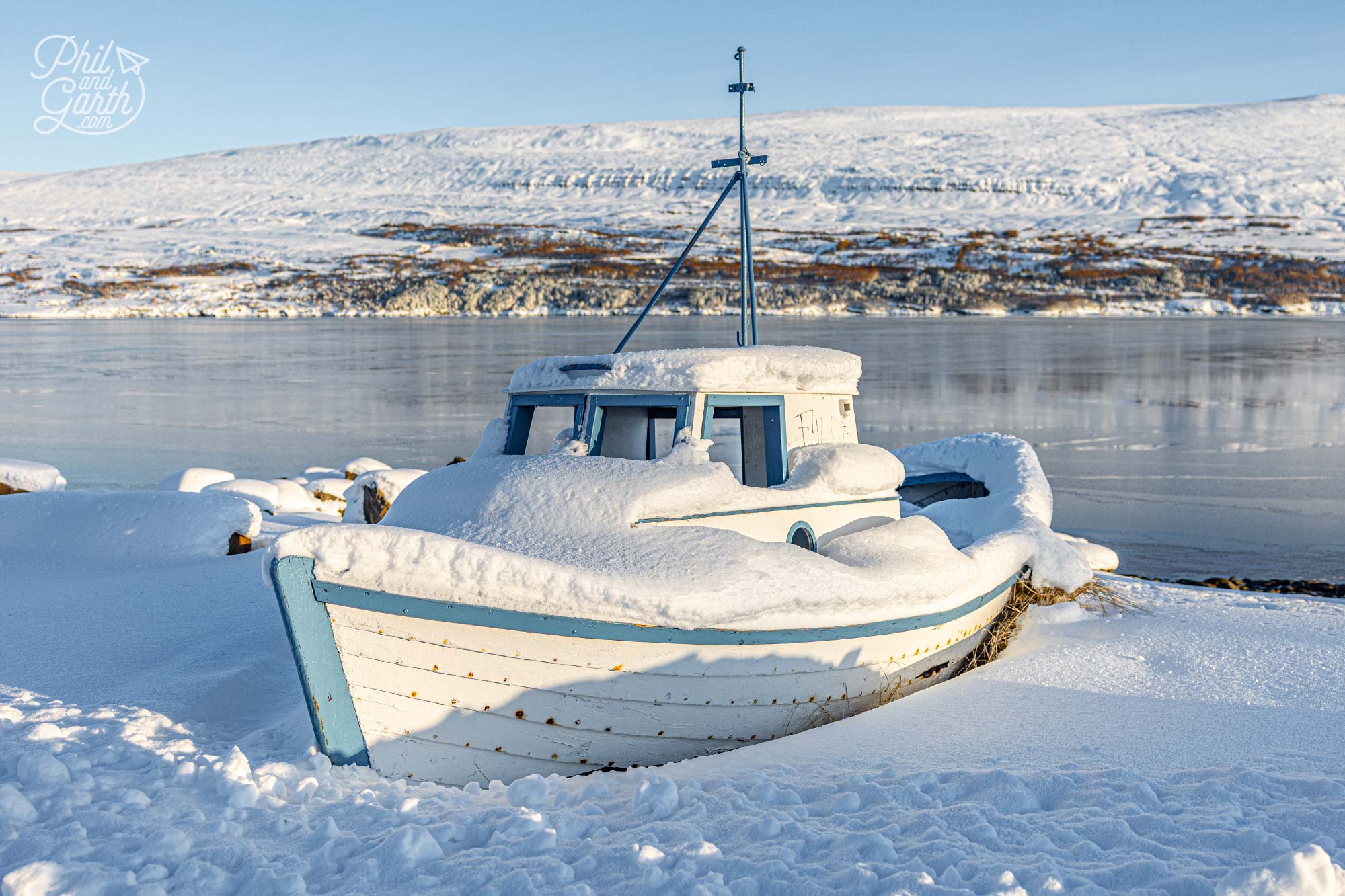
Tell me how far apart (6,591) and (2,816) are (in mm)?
4123

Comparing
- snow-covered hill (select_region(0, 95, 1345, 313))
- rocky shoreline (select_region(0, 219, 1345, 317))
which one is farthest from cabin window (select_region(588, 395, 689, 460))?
snow-covered hill (select_region(0, 95, 1345, 313))

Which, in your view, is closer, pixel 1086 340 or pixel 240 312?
pixel 1086 340

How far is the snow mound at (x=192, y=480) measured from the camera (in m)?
12.1

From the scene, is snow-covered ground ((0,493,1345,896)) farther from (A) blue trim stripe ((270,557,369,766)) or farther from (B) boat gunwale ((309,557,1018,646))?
(B) boat gunwale ((309,557,1018,646))

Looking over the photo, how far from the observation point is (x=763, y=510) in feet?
18.1

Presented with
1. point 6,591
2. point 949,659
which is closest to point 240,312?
point 6,591

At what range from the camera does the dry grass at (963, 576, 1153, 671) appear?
21.2 feet

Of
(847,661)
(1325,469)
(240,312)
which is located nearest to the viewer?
(847,661)

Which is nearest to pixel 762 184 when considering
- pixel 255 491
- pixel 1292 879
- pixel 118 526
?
pixel 255 491

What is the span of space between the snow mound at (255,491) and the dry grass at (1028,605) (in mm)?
7771

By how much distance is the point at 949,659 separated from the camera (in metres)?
5.98

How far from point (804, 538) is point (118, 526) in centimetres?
569

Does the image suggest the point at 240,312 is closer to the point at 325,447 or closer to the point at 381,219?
the point at 381,219

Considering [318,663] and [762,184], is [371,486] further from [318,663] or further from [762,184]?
[762,184]
